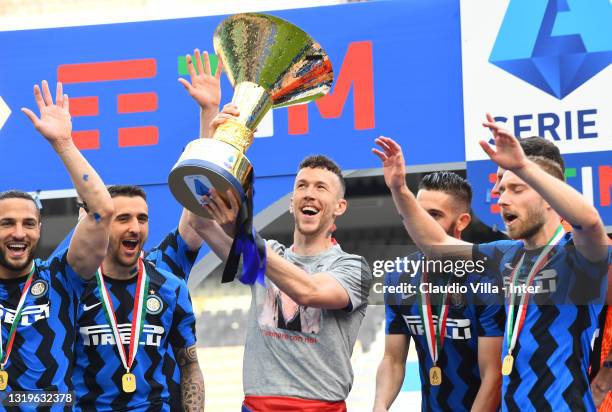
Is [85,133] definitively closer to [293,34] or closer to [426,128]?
[426,128]

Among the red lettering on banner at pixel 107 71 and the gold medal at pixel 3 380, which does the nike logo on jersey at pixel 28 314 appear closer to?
the gold medal at pixel 3 380

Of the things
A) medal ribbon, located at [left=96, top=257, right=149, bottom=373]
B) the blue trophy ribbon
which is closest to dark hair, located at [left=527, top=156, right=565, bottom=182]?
the blue trophy ribbon

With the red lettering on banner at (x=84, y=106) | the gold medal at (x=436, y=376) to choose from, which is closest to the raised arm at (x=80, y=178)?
the gold medal at (x=436, y=376)

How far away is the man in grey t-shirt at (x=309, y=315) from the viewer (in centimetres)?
407

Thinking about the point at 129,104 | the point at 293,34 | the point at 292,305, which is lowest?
the point at 292,305

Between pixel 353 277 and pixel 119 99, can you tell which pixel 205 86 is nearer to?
pixel 353 277

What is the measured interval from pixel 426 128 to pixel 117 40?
5.65 feet

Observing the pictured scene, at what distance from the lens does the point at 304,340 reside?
416 cm

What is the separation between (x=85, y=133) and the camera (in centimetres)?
571

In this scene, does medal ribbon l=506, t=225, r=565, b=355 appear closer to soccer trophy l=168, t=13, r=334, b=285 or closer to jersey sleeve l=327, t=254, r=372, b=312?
jersey sleeve l=327, t=254, r=372, b=312

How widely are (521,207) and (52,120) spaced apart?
1.72 meters

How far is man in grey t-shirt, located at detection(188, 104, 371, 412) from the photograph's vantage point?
4066 mm

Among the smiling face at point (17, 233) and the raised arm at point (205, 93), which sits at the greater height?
the raised arm at point (205, 93)

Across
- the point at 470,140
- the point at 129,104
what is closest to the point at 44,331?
the point at 129,104
